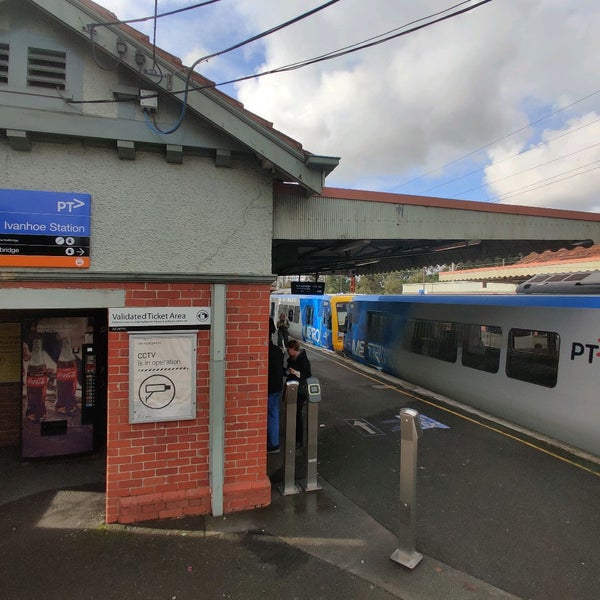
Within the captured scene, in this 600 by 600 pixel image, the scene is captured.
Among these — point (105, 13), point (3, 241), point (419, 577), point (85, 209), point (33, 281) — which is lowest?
point (419, 577)

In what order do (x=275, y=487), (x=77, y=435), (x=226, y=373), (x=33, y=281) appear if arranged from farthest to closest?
(x=77, y=435) → (x=275, y=487) → (x=226, y=373) → (x=33, y=281)

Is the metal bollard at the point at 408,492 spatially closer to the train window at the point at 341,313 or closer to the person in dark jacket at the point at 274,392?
the person in dark jacket at the point at 274,392

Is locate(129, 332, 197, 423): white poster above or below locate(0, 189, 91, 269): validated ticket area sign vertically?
below

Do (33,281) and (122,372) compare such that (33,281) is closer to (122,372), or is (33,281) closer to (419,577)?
(122,372)

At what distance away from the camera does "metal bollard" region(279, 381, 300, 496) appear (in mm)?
4555

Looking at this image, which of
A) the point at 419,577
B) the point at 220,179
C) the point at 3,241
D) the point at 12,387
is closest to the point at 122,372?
the point at 3,241

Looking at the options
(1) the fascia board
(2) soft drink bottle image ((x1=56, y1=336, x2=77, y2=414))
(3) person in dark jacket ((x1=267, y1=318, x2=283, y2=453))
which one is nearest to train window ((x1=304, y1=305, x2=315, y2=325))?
(3) person in dark jacket ((x1=267, y1=318, x2=283, y2=453))

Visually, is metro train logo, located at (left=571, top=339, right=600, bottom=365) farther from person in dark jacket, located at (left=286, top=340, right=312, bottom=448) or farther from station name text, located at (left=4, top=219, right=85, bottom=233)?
station name text, located at (left=4, top=219, right=85, bottom=233)

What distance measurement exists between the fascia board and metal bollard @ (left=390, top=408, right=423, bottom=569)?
7.72 feet

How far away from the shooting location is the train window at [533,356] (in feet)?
21.7

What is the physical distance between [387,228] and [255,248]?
5.29ft

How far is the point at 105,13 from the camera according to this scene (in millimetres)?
3502

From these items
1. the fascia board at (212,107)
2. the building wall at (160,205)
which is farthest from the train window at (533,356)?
the building wall at (160,205)

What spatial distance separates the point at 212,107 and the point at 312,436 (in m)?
3.51
